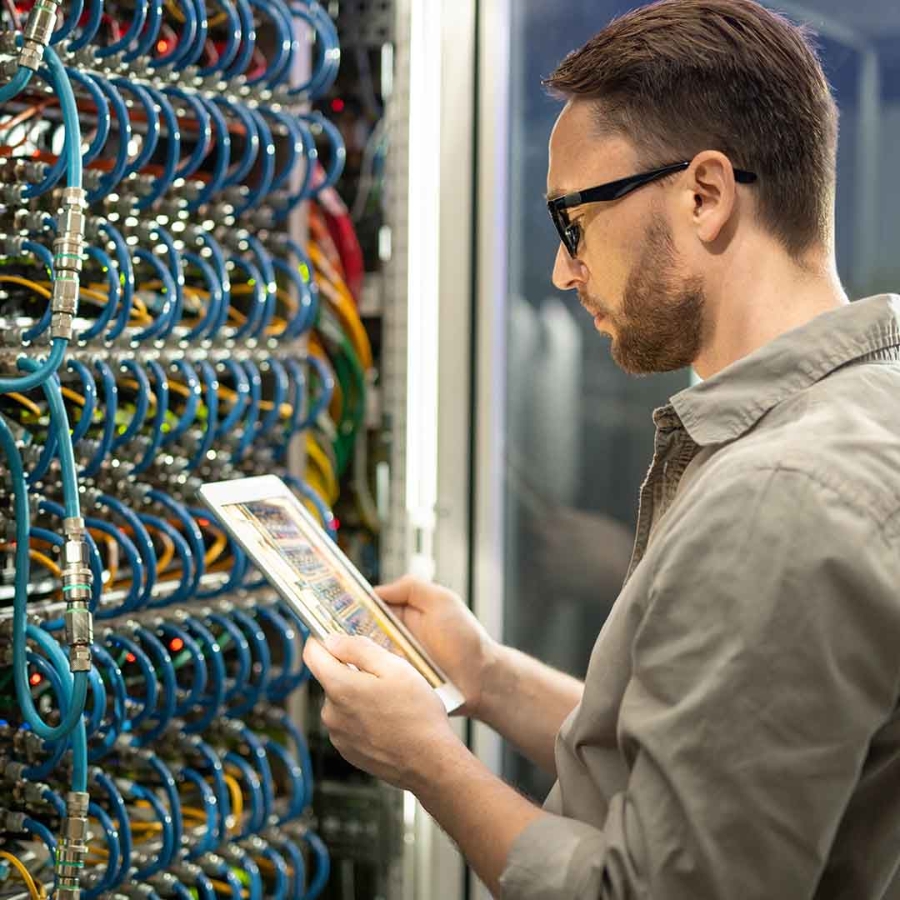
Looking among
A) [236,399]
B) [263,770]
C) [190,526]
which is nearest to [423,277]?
[236,399]

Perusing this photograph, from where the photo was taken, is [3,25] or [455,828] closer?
[455,828]

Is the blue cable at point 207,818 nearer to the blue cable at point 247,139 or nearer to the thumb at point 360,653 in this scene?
the thumb at point 360,653

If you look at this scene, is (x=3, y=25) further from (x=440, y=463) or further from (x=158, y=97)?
(x=440, y=463)

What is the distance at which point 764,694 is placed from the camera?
1123 mm


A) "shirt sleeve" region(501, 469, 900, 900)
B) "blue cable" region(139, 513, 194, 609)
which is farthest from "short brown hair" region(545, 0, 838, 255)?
"blue cable" region(139, 513, 194, 609)

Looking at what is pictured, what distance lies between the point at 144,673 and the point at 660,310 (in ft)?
3.28

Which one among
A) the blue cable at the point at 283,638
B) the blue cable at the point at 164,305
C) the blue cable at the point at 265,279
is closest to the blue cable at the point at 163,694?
the blue cable at the point at 283,638

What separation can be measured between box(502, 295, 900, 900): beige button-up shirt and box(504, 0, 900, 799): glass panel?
4.91 feet

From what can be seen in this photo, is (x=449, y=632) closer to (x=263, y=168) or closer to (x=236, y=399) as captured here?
(x=236, y=399)

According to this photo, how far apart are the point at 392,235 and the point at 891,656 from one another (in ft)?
5.15

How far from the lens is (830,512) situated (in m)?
1.15

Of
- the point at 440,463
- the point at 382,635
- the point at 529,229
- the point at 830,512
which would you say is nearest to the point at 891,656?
the point at 830,512

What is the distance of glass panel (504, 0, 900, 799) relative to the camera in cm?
271

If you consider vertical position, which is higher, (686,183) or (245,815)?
(686,183)
